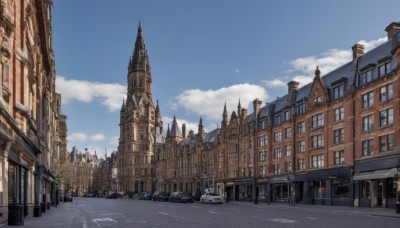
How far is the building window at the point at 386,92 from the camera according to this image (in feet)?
141

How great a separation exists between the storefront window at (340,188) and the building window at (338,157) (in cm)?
218

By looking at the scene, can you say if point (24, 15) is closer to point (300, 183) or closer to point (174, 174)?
point (300, 183)

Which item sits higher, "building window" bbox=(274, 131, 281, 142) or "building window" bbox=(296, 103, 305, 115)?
"building window" bbox=(296, 103, 305, 115)

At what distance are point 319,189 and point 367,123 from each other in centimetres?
1166

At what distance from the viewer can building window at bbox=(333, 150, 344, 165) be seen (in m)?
50.5

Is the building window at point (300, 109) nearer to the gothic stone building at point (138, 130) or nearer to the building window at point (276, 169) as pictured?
the building window at point (276, 169)

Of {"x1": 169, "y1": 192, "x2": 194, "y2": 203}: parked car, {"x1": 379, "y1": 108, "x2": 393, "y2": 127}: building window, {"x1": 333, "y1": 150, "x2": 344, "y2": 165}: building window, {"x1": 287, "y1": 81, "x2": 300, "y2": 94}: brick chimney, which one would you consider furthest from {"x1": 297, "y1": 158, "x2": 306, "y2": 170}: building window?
{"x1": 169, "y1": 192, "x2": 194, "y2": 203}: parked car

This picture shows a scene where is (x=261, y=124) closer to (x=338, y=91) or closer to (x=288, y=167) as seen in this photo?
(x=288, y=167)

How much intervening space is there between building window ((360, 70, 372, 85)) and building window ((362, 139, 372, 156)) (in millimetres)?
6428

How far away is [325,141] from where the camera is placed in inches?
2116

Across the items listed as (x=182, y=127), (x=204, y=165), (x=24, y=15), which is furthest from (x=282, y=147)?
(x=182, y=127)

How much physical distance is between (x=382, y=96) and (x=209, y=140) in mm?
59763

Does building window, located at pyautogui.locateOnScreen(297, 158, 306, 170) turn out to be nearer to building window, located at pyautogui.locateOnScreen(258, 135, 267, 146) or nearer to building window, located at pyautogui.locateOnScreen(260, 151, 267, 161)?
building window, located at pyautogui.locateOnScreen(260, 151, 267, 161)

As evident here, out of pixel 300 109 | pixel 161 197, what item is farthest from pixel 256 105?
pixel 161 197
